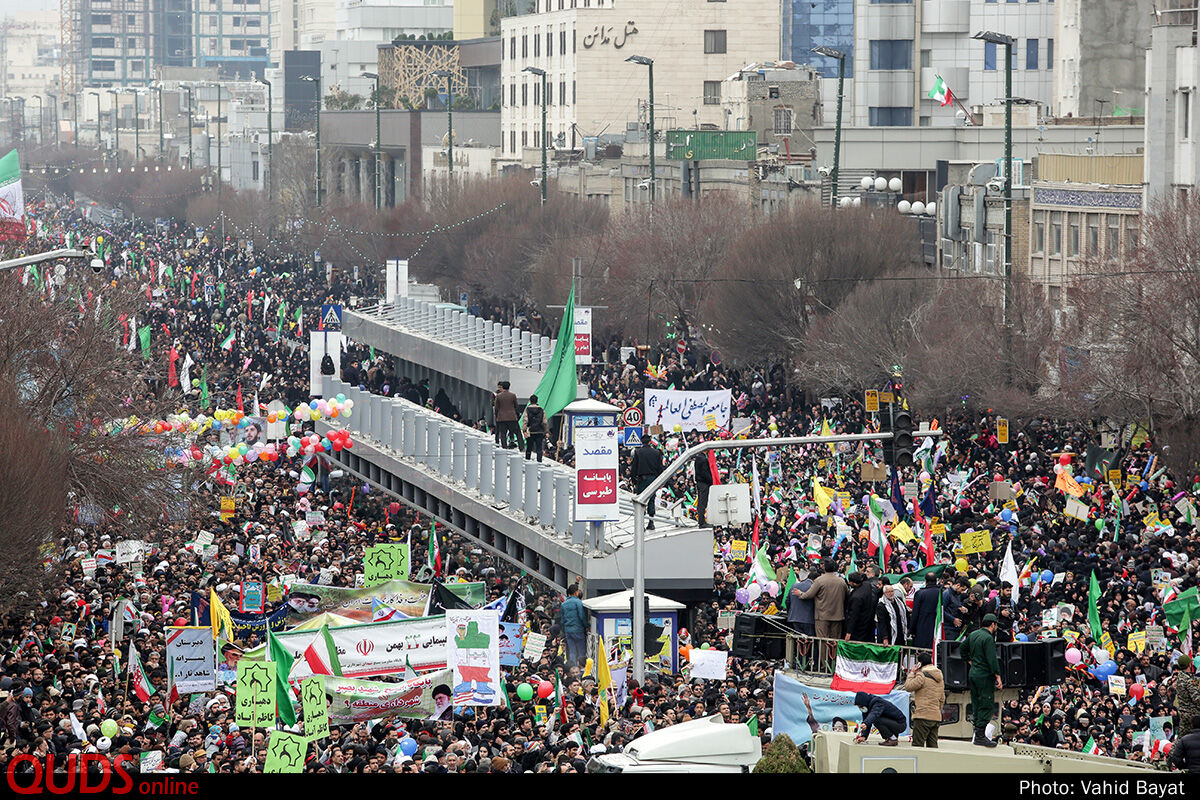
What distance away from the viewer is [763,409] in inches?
1704

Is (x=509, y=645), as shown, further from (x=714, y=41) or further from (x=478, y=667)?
(x=714, y=41)

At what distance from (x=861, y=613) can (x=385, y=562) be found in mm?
8948

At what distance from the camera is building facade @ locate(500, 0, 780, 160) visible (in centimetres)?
10544

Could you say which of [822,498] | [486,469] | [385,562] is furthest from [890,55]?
[385,562]

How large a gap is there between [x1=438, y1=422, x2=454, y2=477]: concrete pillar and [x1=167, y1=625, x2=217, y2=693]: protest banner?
1582cm

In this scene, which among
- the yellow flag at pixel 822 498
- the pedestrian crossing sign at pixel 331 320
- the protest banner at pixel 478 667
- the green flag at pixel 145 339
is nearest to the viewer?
the protest banner at pixel 478 667

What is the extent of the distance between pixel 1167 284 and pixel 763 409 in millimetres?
9216

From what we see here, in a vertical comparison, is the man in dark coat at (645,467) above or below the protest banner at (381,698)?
above

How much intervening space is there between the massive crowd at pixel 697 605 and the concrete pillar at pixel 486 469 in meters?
0.99

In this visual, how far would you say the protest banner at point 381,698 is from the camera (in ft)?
67.3

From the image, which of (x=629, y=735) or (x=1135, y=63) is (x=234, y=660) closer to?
(x=629, y=735)

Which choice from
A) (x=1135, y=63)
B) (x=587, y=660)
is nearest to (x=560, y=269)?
(x=1135, y=63)

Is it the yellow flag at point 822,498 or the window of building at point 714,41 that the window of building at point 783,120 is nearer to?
the window of building at point 714,41

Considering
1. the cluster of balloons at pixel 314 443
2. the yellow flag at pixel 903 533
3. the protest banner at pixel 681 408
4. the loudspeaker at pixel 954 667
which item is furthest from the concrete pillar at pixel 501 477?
the loudspeaker at pixel 954 667
